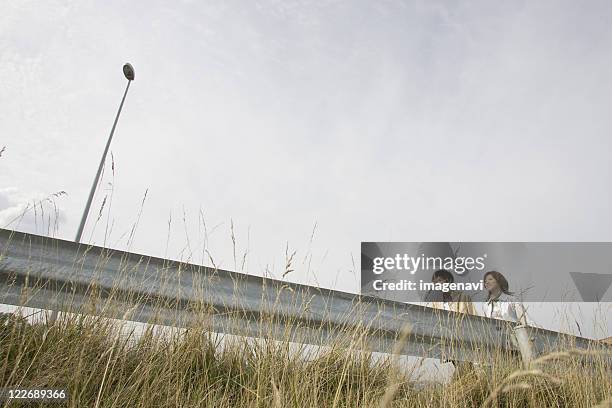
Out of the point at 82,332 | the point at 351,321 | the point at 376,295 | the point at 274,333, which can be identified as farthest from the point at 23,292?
the point at 376,295

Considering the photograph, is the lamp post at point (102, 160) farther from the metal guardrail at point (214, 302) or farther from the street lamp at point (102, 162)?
the metal guardrail at point (214, 302)

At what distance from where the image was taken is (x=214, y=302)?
304 cm

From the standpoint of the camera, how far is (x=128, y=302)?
9.17ft

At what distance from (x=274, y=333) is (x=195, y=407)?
0.81 metres

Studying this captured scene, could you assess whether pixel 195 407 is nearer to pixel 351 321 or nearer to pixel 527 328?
pixel 351 321

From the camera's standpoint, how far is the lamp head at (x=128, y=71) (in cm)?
1088

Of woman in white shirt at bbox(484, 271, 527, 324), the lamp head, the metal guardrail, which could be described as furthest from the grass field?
the lamp head

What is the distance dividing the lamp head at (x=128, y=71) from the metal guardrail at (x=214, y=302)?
9474 mm

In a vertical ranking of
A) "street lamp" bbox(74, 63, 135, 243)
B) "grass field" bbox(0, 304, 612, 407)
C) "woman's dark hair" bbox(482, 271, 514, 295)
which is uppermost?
"street lamp" bbox(74, 63, 135, 243)

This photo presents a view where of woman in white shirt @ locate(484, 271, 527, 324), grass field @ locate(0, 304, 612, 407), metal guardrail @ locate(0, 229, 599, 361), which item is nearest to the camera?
grass field @ locate(0, 304, 612, 407)

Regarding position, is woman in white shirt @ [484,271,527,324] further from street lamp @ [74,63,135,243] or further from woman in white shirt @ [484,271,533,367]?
street lamp @ [74,63,135,243]

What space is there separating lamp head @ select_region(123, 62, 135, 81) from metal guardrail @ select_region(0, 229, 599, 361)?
9.47 m

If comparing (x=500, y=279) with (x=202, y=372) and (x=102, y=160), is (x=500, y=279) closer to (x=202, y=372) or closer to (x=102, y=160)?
(x=202, y=372)

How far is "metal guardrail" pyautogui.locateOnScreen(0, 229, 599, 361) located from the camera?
258 centimetres
